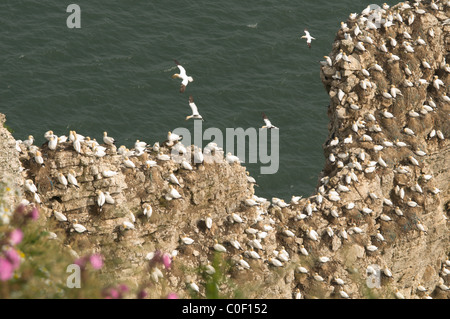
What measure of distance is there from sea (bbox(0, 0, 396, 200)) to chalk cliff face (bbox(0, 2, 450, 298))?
59.1ft

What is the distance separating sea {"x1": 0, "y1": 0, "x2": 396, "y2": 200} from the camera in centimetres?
6069

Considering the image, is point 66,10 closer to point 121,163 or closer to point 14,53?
point 14,53

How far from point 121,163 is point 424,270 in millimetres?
18060

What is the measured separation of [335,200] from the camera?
119 feet

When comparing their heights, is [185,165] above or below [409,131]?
above

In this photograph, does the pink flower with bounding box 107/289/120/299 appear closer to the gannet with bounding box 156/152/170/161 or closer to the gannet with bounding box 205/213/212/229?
the gannet with bounding box 156/152/170/161

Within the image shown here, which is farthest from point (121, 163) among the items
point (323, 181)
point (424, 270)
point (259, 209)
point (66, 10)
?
point (66, 10)

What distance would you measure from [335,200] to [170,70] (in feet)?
109

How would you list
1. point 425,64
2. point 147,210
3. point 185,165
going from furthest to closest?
point 425,64 → point 185,165 → point 147,210

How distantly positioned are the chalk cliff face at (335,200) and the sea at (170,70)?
18.0 metres

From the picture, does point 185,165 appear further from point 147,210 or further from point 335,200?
point 335,200

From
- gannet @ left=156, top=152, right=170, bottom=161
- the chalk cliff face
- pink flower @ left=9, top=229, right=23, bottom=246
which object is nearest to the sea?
the chalk cliff face

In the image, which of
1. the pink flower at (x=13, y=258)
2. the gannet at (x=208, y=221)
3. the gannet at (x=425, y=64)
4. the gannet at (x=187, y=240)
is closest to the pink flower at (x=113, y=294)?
the pink flower at (x=13, y=258)

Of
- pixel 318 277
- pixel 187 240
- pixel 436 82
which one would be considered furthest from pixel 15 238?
pixel 436 82
